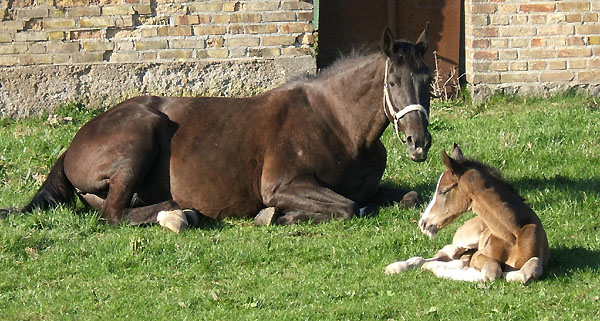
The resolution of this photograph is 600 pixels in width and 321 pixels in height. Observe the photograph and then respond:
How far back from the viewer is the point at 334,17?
12938mm

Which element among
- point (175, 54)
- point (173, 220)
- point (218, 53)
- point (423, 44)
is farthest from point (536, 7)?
point (173, 220)

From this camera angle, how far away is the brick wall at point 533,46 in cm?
1222

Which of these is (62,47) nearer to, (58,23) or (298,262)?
(58,23)

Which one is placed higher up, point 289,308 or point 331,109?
point 331,109

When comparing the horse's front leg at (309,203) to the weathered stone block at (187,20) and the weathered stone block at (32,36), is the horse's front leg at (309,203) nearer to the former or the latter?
the weathered stone block at (187,20)

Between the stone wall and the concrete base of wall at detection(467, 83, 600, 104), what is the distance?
2.20 meters

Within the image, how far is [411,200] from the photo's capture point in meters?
8.61

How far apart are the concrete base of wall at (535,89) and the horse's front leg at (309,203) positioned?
14.8 ft

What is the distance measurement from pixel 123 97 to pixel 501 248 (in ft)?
21.0

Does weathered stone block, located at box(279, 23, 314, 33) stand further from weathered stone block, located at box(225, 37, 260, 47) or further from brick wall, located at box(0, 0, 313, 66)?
weathered stone block, located at box(225, 37, 260, 47)

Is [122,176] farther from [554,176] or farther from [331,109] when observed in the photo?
[554,176]

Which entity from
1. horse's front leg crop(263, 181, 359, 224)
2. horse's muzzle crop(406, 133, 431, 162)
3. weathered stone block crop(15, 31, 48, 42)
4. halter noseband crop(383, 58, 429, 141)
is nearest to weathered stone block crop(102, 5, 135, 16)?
weathered stone block crop(15, 31, 48, 42)

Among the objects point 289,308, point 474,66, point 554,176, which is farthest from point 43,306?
point 474,66

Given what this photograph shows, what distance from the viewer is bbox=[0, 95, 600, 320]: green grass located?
6098 millimetres
